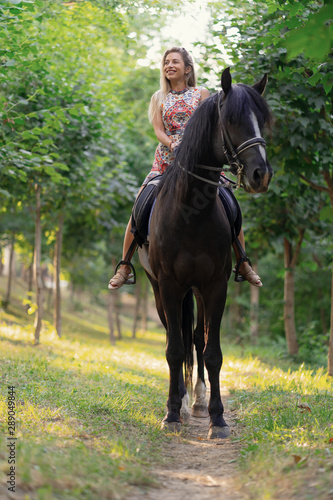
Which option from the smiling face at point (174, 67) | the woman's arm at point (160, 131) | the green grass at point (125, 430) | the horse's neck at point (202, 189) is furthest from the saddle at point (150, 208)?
the green grass at point (125, 430)

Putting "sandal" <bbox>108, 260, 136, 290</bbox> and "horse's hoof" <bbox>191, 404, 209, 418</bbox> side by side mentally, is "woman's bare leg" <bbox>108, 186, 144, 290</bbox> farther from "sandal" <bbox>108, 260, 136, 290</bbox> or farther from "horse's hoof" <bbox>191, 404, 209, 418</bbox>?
"horse's hoof" <bbox>191, 404, 209, 418</bbox>

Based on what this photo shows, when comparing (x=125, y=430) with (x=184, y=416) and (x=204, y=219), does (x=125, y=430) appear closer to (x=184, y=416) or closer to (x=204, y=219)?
(x=184, y=416)

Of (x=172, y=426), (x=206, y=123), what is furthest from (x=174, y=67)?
(x=172, y=426)

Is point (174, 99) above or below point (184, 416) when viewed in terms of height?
above

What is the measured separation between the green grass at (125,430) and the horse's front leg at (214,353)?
196mm

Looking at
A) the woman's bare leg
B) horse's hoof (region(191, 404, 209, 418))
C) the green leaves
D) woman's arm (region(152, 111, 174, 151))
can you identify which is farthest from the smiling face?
horse's hoof (region(191, 404, 209, 418))

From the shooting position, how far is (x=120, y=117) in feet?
46.1

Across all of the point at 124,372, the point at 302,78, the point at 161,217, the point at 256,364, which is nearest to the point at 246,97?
the point at 161,217

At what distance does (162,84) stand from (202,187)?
1687mm

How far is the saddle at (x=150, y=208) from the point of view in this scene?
19.4ft

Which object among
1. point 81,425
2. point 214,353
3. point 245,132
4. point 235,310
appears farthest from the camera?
point 235,310

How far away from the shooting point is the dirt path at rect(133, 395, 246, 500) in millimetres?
3561

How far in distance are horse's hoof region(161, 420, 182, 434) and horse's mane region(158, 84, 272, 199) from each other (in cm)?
227

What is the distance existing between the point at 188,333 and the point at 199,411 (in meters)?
1.03
